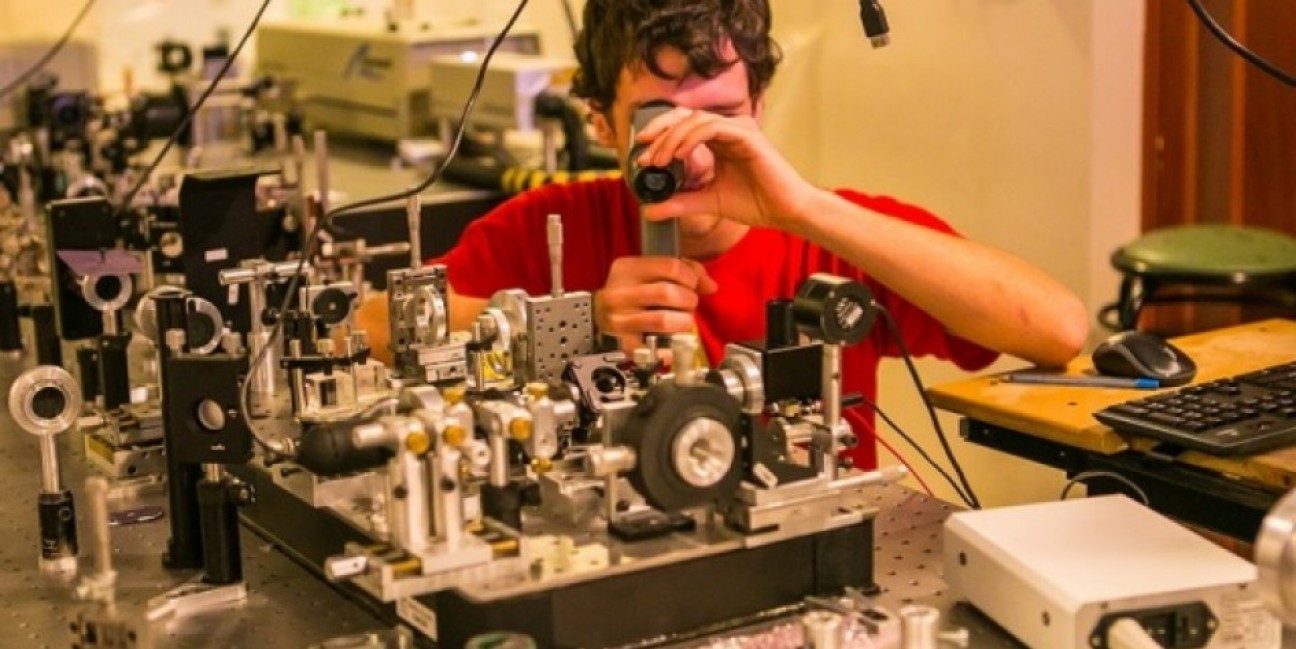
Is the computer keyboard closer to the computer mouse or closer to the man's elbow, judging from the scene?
the computer mouse

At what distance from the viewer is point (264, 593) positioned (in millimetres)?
1419

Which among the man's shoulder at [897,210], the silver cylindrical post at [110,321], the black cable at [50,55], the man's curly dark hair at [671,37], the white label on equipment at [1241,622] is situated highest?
the black cable at [50,55]

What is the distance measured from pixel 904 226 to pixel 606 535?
0.73 m

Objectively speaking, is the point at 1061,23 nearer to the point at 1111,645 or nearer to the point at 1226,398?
the point at 1226,398

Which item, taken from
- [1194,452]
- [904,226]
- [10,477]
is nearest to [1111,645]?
[1194,452]

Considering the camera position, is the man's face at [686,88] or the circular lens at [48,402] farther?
the man's face at [686,88]

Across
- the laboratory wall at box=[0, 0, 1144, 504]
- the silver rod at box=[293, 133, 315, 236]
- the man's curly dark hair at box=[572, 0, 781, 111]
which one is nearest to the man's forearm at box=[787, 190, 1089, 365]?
the man's curly dark hair at box=[572, 0, 781, 111]

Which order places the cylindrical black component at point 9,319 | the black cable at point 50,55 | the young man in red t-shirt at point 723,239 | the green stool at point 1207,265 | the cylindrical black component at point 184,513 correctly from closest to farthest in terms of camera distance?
the cylindrical black component at point 184,513
the young man in red t-shirt at point 723,239
the cylindrical black component at point 9,319
the green stool at point 1207,265
the black cable at point 50,55

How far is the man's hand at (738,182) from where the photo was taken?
166 cm

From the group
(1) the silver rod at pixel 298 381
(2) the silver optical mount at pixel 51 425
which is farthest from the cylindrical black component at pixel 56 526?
(1) the silver rod at pixel 298 381

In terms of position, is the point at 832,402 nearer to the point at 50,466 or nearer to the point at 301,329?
the point at 301,329

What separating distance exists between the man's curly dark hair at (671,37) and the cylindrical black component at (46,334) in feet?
2.49

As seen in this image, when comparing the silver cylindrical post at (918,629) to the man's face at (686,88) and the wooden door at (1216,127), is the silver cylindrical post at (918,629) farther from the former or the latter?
the wooden door at (1216,127)

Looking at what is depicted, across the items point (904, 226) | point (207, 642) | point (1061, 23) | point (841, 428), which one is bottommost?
point (207, 642)
